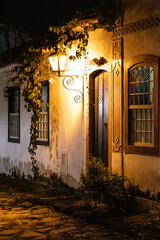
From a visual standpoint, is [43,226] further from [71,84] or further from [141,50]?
Answer: [71,84]

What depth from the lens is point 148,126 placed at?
8.18m

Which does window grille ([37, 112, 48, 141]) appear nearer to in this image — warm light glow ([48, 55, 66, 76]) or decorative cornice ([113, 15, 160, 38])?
warm light glow ([48, 55, 66, 76])

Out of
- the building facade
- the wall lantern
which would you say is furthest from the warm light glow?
the building facade

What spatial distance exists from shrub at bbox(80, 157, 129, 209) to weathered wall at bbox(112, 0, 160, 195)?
34 centimetres

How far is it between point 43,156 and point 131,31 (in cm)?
518

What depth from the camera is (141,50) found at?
8180 mm

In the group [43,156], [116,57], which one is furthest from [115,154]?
[43,156]

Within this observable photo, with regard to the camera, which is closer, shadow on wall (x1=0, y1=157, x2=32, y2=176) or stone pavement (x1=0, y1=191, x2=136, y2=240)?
stone pavement (x1=0, y1=191, x2=136, y2=240)

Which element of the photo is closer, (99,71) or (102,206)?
(102,206)

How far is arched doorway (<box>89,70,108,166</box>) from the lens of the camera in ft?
31.4

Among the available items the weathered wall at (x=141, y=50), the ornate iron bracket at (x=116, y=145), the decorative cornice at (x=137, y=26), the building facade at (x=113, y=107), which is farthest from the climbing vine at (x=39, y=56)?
the ornate iron bracket at (x=116, y=145)

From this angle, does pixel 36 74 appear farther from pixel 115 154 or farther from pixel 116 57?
pixel 115 154

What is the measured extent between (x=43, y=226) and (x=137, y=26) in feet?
15.3

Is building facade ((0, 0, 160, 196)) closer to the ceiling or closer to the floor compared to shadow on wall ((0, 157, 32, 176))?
closer to the ceiling
